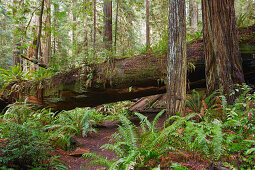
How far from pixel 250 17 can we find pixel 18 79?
351 inches

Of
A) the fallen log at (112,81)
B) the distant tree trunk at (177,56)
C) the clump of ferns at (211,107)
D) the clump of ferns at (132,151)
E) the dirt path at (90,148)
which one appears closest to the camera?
the clump of ferns at (132,151)

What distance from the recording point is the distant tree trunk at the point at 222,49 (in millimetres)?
4047

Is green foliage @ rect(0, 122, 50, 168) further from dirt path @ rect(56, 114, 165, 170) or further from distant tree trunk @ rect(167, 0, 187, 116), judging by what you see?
distant tree trunk @ rect(167, 0, 187, 116)

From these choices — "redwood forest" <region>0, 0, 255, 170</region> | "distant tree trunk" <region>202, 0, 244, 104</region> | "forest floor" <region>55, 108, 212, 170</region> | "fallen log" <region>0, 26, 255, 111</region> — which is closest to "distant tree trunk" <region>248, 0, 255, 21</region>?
"redwood forest" <region>0, 0, 255, 170</region>

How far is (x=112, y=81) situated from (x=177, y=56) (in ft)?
8.67

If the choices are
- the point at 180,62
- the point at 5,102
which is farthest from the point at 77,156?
the point at 5,102

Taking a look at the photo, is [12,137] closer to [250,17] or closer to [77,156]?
[77,156]

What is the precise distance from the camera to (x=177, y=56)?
3496mm

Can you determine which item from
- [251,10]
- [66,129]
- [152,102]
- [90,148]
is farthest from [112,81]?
[251,10]

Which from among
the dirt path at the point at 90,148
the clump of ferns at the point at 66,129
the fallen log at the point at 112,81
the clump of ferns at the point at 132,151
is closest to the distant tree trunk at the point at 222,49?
the fallen log at the point at 112,81

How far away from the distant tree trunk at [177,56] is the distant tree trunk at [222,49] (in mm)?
1319

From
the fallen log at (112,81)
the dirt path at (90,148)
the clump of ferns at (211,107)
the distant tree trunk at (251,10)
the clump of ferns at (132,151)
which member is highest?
the distant tree trunk at (251,10)

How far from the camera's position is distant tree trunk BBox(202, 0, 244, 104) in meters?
4.05

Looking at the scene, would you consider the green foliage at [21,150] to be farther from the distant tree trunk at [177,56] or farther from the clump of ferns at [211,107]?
the clump of ferns at [211,107]
